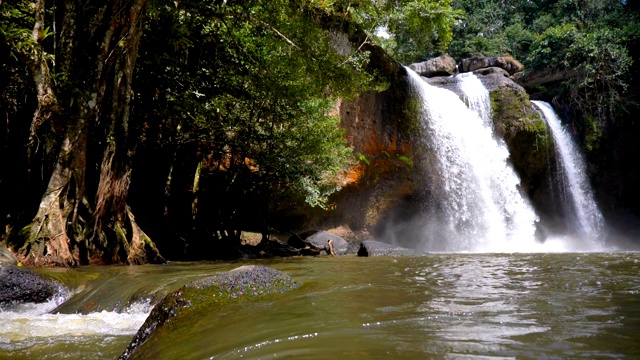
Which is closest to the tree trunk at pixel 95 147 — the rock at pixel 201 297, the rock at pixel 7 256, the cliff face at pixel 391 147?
the rock at pixel 7 256

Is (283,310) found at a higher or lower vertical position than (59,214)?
lower

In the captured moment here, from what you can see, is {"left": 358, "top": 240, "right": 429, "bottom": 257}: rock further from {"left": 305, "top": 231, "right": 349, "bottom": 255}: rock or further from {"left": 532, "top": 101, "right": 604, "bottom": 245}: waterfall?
{"left": 532, "top": 101, "right": 604, "bottom": 245}: waterfall

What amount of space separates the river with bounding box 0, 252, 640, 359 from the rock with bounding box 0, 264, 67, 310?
0.48 ft

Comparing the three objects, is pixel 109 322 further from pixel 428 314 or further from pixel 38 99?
pixel 38 99

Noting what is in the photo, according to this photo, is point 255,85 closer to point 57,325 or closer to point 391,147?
point 57,325

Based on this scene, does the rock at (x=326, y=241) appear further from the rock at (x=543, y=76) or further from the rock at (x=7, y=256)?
the rock at (x=543, y=76)

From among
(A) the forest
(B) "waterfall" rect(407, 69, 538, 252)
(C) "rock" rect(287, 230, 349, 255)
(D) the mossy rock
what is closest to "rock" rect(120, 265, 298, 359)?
(A) the forest

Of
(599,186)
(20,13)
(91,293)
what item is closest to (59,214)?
(91,293)

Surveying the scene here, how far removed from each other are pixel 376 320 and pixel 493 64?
22332 mm

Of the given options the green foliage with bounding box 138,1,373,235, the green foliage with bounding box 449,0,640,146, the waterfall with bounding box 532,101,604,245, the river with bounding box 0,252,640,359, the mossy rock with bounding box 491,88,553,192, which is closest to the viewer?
the river with bounding box 0,252,640,359

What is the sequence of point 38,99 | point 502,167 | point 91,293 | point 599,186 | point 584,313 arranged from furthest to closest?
point 599,186
point 502,167
point 38,99
point 91,293
point 584,313

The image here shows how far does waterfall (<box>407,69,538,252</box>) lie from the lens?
16.8 m

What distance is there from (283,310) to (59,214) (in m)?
5.49

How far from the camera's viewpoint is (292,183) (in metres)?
10.9
